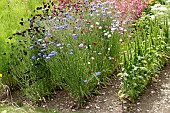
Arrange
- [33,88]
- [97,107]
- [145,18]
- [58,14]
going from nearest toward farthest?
[97,107] → [33,88] → [58,14] → [145,18]

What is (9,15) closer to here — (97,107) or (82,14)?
(82,14)

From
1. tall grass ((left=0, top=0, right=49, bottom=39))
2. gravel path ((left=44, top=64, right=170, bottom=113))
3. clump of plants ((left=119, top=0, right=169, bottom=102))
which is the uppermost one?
tall grass ((left=0, top=0, right=49, bottom=39))

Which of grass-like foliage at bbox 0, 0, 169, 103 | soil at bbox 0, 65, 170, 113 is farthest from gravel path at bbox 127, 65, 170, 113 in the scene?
grass-like foliage at bbox 0, 0, 169, 103

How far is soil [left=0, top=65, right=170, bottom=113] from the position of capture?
457cm

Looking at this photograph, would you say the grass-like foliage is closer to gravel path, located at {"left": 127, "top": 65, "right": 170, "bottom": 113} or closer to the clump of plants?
the clump of plants

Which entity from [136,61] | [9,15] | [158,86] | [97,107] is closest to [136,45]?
[136,61]

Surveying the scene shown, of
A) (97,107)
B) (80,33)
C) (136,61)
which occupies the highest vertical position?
(80,33)

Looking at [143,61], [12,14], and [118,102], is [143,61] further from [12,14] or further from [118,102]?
[12,14]

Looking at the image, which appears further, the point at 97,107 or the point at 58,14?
the point at 58,14

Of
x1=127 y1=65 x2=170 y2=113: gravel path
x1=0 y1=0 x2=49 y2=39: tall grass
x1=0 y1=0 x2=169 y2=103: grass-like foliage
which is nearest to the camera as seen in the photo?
x1=127 y1=65 x2=170 y2=113: gravel path

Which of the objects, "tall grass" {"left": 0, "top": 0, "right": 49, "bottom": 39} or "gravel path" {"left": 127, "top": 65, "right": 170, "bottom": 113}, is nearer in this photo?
"gravel path" {"left": 127, "top": 65, "right": 170, "bottom": 113}

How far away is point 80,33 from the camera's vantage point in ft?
17.4

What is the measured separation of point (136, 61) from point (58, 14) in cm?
164

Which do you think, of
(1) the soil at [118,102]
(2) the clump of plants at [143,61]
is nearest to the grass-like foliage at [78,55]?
(2) the clump of plants at [143,61]
